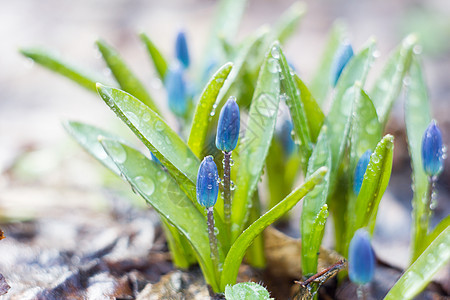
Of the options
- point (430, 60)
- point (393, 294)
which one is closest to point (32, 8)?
point (430, 60)

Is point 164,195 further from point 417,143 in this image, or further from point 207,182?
point 417,143

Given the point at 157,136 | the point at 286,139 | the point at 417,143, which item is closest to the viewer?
the point at 157,136

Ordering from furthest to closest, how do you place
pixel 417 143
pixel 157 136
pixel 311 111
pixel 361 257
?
pixel 417 143 → pixel 311 111 → pixel 157 136 → pixel 361 257

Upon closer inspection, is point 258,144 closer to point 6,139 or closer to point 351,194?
point 351,194

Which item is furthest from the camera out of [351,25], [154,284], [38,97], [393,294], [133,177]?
[351,25]

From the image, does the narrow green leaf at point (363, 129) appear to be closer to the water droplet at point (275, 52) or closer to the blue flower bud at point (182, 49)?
the water droplet at point (275, 52)

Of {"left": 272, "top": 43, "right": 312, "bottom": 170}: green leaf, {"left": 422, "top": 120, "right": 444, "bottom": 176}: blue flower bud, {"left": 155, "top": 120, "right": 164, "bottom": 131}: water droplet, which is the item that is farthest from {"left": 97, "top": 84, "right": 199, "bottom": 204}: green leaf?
{"left": 422, "top": 120, "right": 444, "bottom": 176}: blue flower bud

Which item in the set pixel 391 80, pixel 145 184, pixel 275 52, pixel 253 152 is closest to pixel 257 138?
pixel 253 152

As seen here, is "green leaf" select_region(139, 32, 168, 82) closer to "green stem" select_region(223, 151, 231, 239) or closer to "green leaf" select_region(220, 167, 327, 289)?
"green stem" select_region(223, 151, 231, 239)
